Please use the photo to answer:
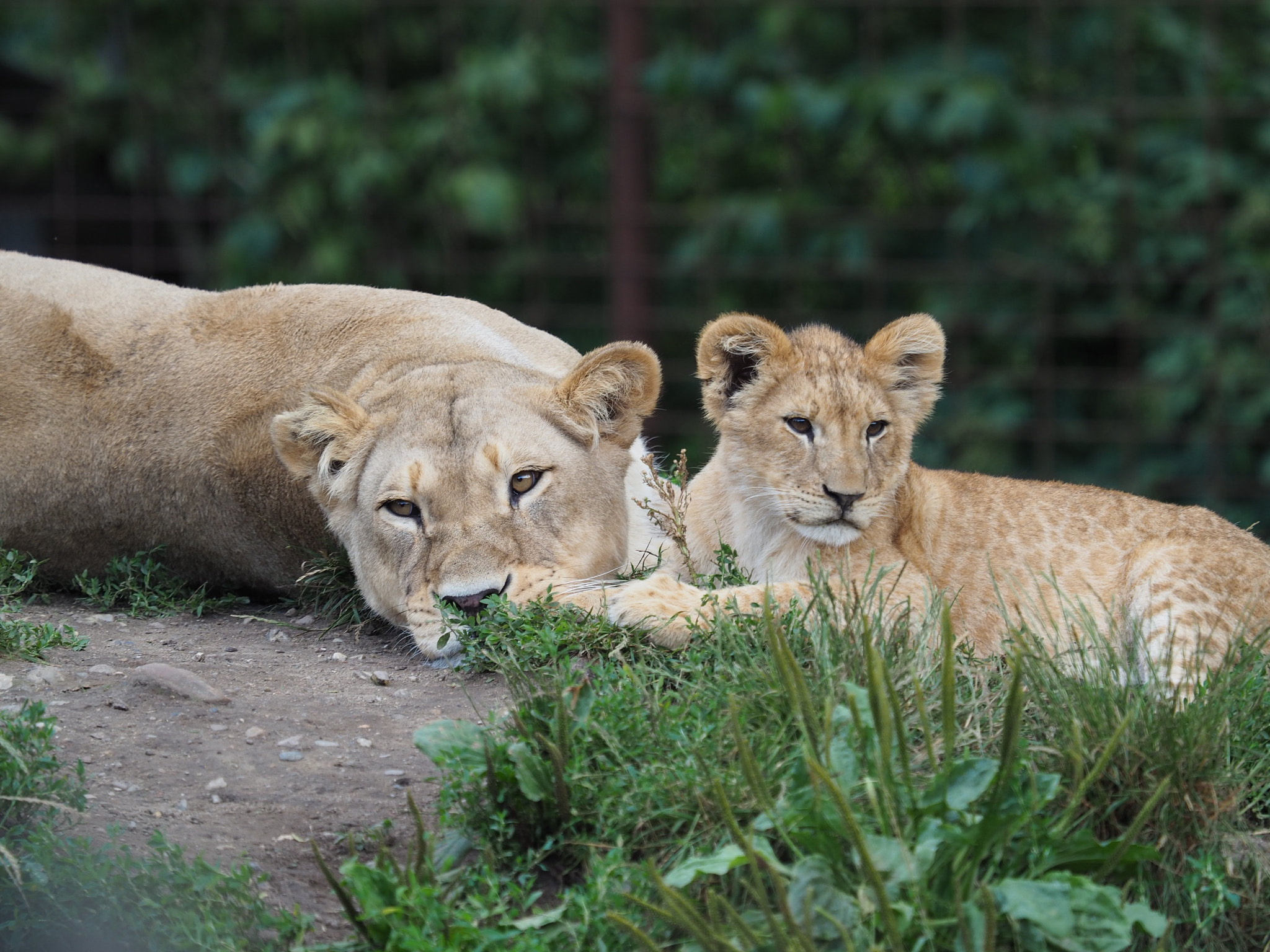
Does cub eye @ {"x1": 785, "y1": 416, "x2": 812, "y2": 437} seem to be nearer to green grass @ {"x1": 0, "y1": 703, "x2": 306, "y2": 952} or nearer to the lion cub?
the lion cub

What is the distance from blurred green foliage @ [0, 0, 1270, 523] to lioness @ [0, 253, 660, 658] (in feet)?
9.33

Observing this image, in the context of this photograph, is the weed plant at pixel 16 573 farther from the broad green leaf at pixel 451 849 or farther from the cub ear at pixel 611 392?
the broad green leaf at pixel 451 849

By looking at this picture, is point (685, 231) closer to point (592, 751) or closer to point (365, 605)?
point (365, 605)

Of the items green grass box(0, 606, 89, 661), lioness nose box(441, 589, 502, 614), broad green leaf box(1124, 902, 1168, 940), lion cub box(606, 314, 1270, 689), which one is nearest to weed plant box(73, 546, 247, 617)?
green grass box(0, 606, 89, 661)

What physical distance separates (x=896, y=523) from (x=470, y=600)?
3.78ft

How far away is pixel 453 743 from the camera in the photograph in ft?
9.61

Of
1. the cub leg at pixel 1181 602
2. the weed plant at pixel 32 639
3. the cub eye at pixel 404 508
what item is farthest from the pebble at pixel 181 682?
the cub leg at pixel 1181 602

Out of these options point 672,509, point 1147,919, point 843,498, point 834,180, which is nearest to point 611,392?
point 672,509

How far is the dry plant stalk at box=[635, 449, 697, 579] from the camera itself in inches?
153

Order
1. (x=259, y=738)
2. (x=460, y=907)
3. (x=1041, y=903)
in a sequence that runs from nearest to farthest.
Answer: (x=1041, y=903) → (x=460, y=907) → (x=259, y=738)

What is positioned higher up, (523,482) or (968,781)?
(523,482)

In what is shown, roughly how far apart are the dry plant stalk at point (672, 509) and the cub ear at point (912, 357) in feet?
1.91

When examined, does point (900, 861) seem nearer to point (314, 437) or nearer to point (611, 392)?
point (611, 392)

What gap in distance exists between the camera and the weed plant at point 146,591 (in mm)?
4461
